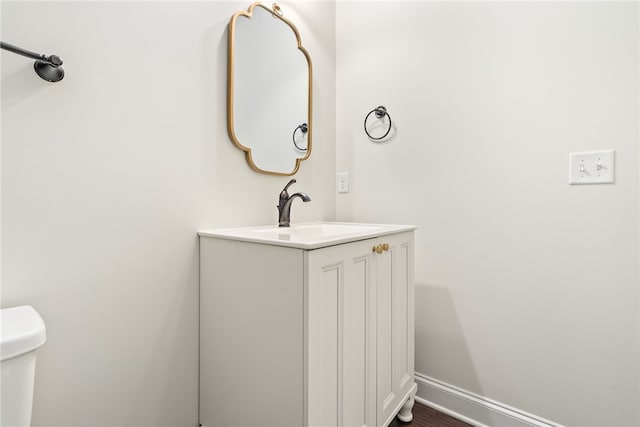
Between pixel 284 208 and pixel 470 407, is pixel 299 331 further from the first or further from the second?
pixel 470 407

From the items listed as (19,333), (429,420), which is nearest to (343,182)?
(429,420)

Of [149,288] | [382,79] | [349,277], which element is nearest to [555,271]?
[349,277]

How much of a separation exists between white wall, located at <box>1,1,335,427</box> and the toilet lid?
13 centimetres

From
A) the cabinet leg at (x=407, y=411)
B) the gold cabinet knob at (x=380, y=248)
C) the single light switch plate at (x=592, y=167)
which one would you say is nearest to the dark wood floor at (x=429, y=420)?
the cabinet leg at (x=407, y=411)

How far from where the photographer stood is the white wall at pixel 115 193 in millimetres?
829

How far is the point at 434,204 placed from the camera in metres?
1.52

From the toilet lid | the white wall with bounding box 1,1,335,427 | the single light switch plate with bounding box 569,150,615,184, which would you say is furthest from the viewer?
the single light switch plate with bounding box 569,150,615,184

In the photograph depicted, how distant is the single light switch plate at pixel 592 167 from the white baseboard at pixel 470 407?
0.94 m

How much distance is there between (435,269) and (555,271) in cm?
47

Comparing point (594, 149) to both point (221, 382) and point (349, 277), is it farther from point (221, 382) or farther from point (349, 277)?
point (221, 382)

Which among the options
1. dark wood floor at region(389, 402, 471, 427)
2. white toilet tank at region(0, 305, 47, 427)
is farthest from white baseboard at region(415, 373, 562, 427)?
white toilet tank at region(0, 305, 47, 427)

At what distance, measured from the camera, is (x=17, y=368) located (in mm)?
628

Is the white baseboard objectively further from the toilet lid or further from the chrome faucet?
the toilet lid

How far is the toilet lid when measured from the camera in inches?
23.8
